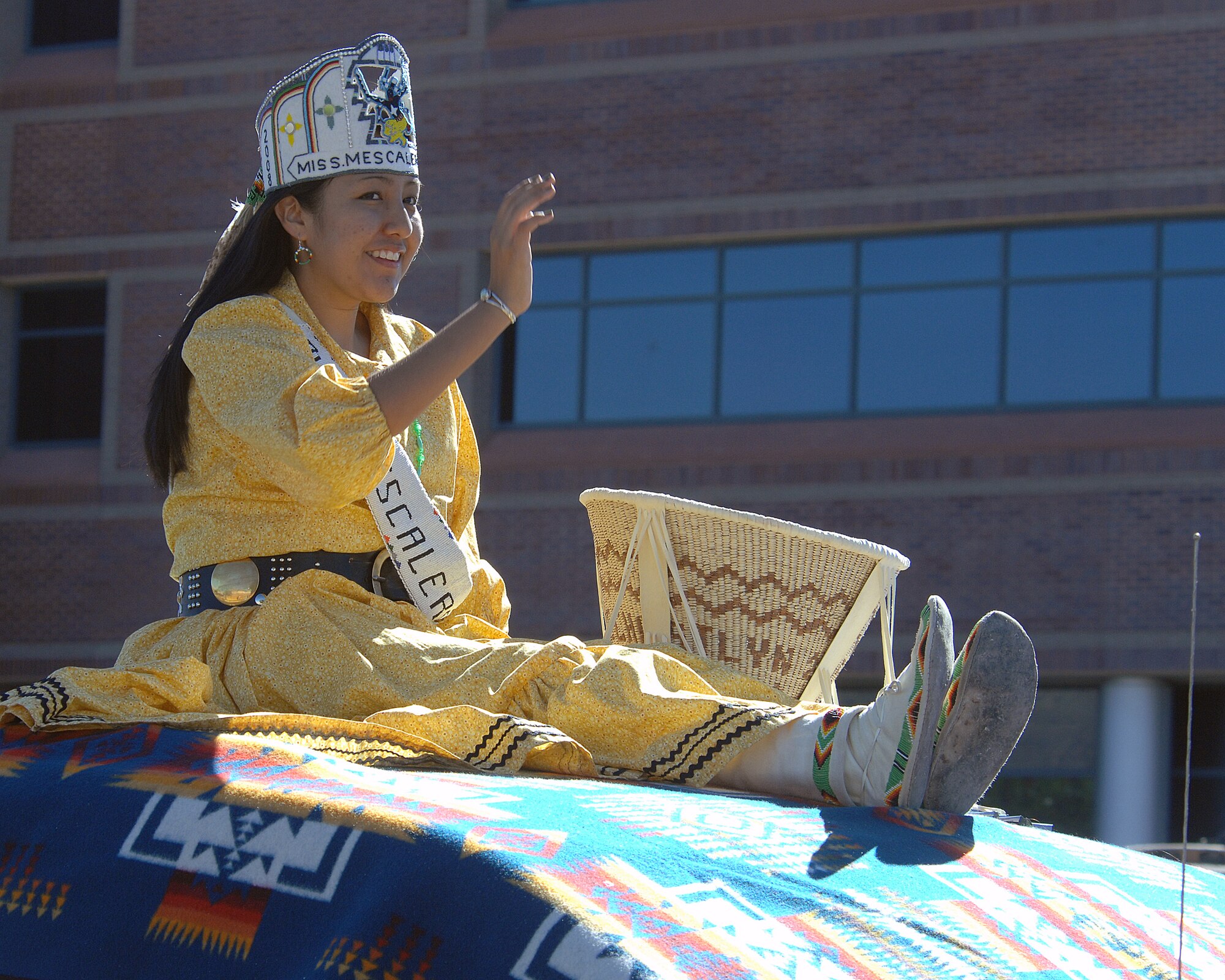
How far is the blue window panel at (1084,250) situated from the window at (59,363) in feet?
29.4

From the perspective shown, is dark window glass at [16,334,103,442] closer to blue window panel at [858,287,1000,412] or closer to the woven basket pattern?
blue window panel at [858,287,1000,412]

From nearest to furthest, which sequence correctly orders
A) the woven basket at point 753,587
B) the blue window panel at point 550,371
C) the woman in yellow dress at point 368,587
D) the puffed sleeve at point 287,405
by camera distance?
the woman in yellow dress at point 368,587 < the puffed sleeve at point 287,405 < the woven basket at point 753,587 < the blue window panel at point 550,371

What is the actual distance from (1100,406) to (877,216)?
8.26 ft

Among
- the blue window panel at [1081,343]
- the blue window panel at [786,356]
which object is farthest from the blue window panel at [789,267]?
the blue window panel at [1081,343]

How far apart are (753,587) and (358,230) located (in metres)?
1.12

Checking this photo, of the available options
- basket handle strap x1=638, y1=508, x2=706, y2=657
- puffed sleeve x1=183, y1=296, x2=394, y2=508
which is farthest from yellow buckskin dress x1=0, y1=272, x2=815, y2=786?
basket handle strap x1=638, y1=508, x2=706, y2=657

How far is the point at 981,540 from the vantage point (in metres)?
14.1

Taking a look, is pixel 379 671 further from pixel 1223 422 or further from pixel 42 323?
pixel 42 323

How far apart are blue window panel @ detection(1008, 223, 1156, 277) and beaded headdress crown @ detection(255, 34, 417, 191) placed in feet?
38.3

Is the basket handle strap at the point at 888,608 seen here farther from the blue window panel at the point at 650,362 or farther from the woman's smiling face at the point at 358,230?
the blue window panel at the point at 650,362

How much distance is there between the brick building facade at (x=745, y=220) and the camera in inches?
549

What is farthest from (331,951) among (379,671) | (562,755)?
(379,671)

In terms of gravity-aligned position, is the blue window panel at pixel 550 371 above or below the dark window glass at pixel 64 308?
below

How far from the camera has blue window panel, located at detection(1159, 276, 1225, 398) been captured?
14.1 m
